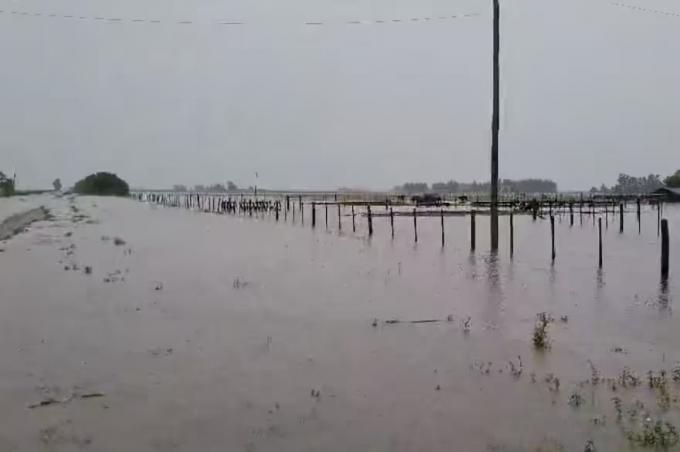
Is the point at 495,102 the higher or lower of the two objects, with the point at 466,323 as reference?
higher

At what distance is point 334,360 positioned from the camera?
29.5 feet

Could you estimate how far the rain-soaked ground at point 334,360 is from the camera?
6258 millimetres

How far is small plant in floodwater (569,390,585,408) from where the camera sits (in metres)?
6.99

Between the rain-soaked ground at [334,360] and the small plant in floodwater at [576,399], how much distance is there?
0.02 m

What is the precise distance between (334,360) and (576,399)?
3.11m

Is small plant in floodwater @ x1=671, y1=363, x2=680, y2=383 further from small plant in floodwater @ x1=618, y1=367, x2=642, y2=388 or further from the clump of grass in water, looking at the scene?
the clump of grass in water

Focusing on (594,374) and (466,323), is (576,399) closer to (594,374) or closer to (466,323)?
(594,374)

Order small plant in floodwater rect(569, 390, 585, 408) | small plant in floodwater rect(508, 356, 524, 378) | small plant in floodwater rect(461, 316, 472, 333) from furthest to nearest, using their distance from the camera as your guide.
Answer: small plant in floodwater rect(461, 316, 472, 333) → small plant in floodwater rect(508, 356, 524, 378) → small plant in floodwater rect(569, 390, 585, 408)

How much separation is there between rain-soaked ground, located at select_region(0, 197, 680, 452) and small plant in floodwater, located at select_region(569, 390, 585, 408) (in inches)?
0.9

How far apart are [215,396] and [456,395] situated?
101 inches

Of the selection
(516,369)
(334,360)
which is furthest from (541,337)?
(334,360)

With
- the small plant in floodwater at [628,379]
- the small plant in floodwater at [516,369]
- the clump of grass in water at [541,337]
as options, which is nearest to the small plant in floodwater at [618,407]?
the small plant in floodwater at [628,379]

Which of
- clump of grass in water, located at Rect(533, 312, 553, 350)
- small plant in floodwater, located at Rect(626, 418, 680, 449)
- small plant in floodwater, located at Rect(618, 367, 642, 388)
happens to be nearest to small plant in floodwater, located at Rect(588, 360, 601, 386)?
small plant in floodwater, located at Rect(618, 367, 642, 388)

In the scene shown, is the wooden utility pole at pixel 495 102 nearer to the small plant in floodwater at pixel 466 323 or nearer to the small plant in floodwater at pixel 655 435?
the small plant in floodwater at pixel 466 323
